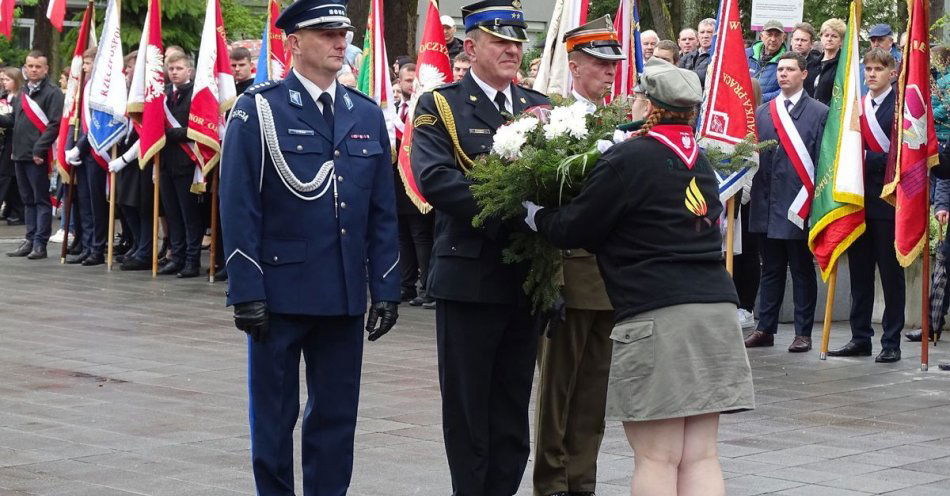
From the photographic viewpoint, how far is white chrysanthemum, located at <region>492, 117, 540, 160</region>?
563cm

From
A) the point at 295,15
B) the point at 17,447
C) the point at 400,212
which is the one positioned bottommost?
the point at 17,447

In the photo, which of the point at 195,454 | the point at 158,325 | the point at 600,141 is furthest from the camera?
the point at 158,325

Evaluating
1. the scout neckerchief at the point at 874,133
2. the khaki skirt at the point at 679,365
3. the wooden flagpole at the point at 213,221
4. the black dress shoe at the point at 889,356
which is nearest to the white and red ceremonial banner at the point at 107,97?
the wooden flagpole at the point at 213,221

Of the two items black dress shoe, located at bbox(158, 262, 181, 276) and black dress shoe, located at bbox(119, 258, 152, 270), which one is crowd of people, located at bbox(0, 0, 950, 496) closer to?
black dress shoe, located at bbox(158, 262, 181, 276)

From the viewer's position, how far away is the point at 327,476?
567cm

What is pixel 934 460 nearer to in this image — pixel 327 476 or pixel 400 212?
pixel 327 476

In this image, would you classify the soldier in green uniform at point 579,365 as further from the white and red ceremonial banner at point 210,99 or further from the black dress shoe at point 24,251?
the black dress shoe at point 24,251

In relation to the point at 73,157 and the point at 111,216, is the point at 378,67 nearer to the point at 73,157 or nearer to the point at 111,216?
the point at 111,216

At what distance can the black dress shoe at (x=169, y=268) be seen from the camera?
15602 millimetres

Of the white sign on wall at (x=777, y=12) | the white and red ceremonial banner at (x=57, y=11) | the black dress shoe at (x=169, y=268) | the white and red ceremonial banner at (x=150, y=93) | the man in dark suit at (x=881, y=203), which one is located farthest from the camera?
the white and red ceremonial banner at (x=57, y=11)

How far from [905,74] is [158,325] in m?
6.00

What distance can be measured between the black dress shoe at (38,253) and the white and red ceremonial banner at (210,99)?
3.07 meters

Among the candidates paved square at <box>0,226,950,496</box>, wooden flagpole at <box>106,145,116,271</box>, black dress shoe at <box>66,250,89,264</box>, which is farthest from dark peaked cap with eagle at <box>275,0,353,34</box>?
black dress shoe at <box>66,250,89,264</box>

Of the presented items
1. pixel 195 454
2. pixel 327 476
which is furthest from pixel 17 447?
pixel 327 476
